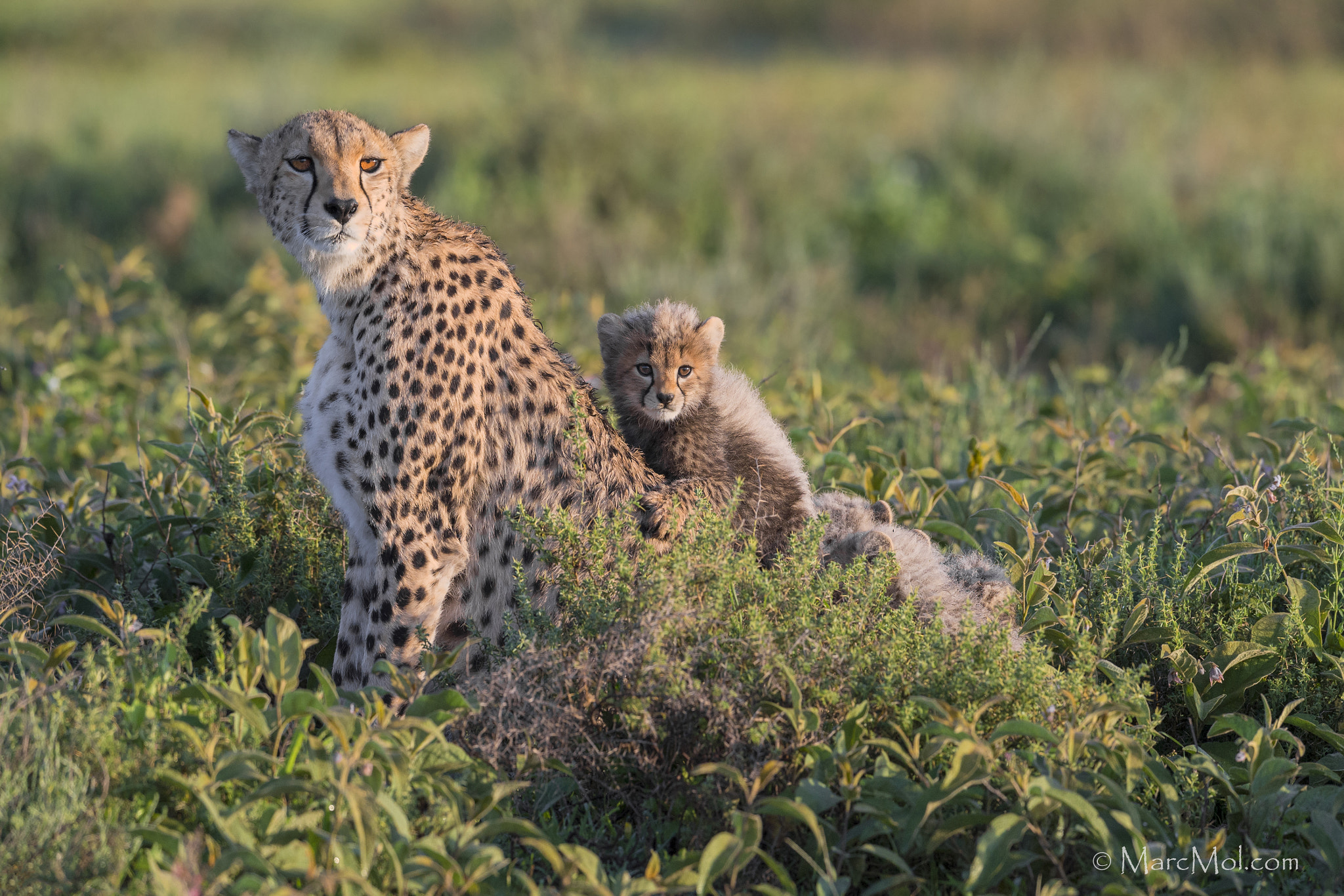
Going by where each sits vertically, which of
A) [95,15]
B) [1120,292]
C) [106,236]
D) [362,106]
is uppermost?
[95,15]

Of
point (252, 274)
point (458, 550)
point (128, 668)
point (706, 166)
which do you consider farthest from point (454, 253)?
point (706, 166)

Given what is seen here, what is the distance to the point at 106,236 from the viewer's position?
33.1 ft

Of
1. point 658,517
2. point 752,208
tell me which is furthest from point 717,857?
point 752,208

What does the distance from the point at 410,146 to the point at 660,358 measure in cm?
87

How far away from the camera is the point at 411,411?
9.96ft

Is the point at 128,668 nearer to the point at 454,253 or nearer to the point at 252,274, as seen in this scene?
the point at 454,253

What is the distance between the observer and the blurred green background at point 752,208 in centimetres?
631

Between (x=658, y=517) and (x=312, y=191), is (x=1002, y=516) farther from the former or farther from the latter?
(x=312, y=191)

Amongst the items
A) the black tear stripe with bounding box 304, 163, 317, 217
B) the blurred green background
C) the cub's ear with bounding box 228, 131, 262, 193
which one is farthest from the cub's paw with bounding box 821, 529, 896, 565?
the blurred green background

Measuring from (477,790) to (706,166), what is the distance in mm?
8546

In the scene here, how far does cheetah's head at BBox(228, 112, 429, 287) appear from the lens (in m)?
3.04

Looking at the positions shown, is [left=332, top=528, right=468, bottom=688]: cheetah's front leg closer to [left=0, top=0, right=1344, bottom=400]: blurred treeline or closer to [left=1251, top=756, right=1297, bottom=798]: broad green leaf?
[left=1251, top=756, right=1297, bottom=798]: broad green leaf

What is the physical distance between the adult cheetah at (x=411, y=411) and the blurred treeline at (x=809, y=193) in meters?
2.31

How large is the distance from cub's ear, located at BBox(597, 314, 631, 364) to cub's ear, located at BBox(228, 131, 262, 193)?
101cm
